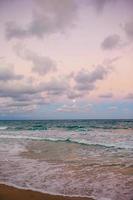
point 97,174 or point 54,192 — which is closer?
point 54,192

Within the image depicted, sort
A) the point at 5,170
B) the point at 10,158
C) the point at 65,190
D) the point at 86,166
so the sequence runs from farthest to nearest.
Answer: the point at 10,158, the point at 86,166, the point at 5,170, the point at 65,190

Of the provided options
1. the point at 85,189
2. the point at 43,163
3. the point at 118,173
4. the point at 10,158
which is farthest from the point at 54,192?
the point at 10,158

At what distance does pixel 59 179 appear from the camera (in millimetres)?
7367

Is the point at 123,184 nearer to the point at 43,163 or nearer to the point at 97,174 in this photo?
the point at 97,174

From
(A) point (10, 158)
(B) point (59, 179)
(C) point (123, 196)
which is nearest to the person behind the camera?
(C) point (123, 196)

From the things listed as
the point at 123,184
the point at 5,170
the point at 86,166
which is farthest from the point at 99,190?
the point at 5,170

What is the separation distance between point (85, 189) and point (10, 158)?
5.19 metres

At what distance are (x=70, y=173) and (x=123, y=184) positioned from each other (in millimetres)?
1850

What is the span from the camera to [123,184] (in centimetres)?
677

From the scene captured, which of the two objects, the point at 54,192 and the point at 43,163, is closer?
the point at 54,192

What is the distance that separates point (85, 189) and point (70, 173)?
171 cm

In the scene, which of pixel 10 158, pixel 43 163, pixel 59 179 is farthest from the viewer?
pixel 10 158

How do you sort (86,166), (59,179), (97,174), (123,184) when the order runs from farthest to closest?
(86,166) < (97,174) < (59,179) < (123,184)

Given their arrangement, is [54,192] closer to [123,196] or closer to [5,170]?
[123,196]
